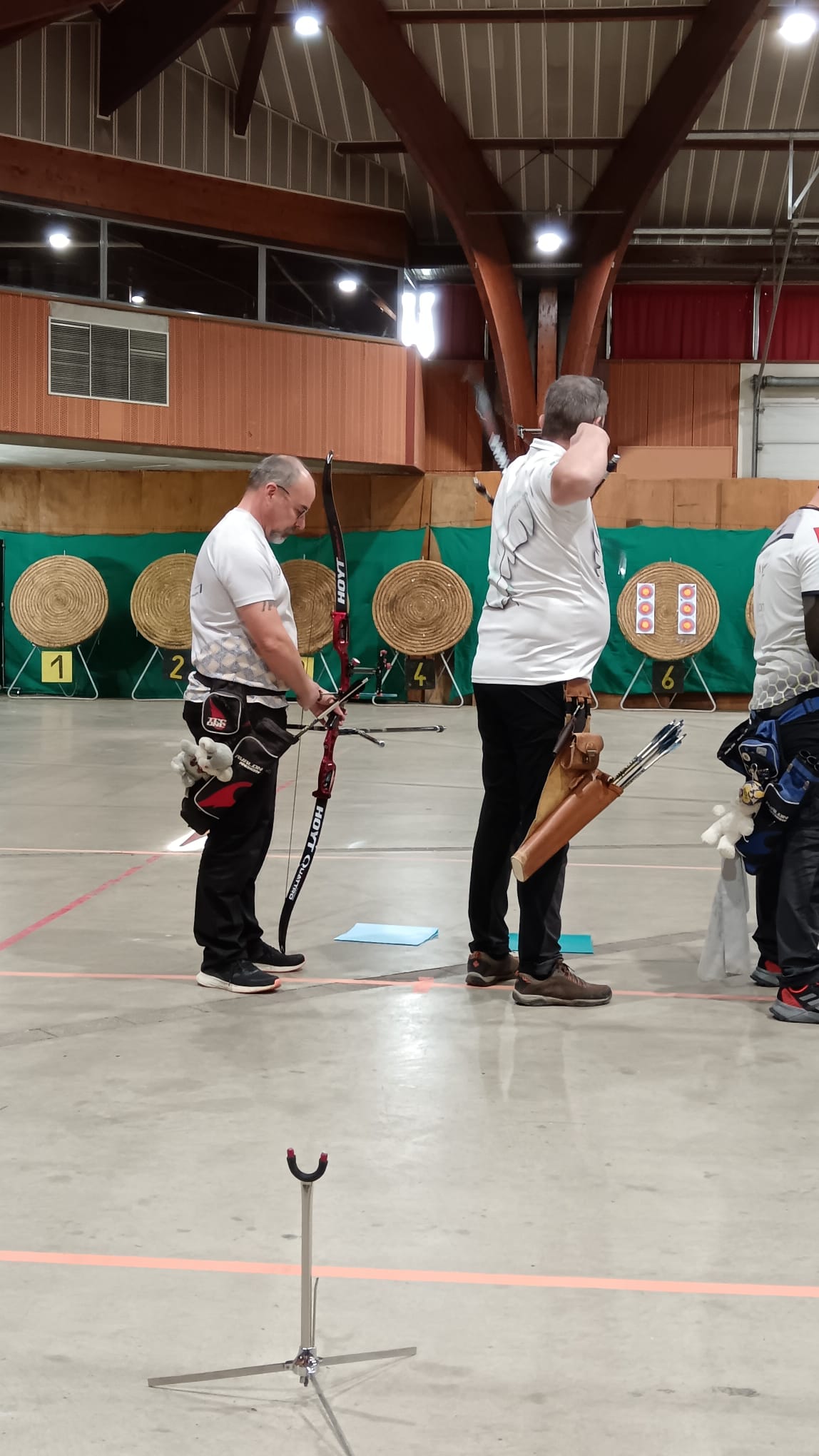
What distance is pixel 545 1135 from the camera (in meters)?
2.51

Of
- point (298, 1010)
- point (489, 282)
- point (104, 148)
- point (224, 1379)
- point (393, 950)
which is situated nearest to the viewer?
point (224, 1379)

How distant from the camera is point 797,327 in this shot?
1814cm

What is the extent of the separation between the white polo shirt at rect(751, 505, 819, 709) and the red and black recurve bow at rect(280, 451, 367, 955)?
42.2 inches

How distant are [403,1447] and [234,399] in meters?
13.8

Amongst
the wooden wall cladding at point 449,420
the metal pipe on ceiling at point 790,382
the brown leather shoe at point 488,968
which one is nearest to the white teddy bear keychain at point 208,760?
the brown leather shoe at point 488,968

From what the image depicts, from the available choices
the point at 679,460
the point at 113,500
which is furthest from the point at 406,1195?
the point at 679,460

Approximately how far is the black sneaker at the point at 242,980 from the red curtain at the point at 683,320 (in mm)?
16002

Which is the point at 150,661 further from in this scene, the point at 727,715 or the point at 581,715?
the point at 581,715

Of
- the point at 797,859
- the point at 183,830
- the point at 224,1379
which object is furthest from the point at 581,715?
the point at 183,830

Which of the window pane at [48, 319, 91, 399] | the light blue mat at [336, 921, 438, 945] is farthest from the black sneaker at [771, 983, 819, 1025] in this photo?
the window pane at [48, 319, 91, 399]

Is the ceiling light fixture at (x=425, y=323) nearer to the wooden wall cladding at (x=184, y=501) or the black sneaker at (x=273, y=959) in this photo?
the wooden wall cladding at (x=184, y=501)

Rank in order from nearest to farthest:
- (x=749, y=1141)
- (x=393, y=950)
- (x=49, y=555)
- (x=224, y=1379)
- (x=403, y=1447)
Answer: (x=403, y=1447)
(x=224, y=1379)
(x=749, y=1141)
(x=393, y=950)
(x=49, y=555)

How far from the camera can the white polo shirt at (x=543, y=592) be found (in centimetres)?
335

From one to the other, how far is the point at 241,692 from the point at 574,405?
3.51 ft
